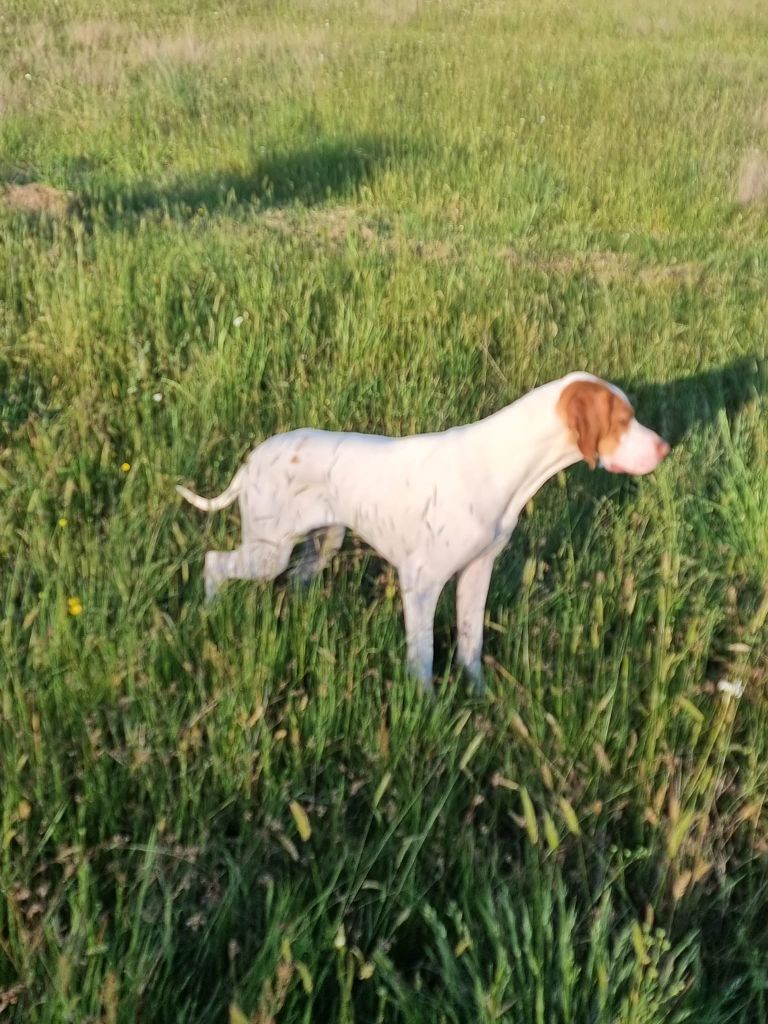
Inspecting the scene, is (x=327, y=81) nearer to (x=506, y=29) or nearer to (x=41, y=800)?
(x=506, y=29)

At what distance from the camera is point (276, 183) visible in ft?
23.2

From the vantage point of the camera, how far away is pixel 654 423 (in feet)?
12.6

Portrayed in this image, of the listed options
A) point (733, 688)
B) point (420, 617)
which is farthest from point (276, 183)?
point (733, 688)

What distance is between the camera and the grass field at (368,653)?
61.9 inches

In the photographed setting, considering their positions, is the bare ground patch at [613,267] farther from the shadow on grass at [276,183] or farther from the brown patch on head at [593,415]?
the brown patch on head at [593,415]

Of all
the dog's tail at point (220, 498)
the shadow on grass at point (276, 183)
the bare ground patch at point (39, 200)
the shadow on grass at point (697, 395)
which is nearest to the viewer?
the dog's tail at point (220, 498)

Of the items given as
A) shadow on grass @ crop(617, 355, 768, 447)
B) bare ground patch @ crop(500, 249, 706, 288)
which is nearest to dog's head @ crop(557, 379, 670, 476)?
shadow on grass @ crop(617, 355, 768, 447)

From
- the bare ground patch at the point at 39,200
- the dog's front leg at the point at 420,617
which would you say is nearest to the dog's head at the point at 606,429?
the dog's front leg at the point at 420,617

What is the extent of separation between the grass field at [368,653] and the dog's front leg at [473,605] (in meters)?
0.07

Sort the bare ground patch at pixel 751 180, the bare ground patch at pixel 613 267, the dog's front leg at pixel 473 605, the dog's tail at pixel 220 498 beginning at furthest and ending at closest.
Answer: the bare ground patch at pixel 751 180 → the bare ground patch at pixel 613 267 → the dog's tail at pixel 220 498 → the dog's front leg at pixel 473 605

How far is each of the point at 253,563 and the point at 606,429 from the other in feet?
3.02

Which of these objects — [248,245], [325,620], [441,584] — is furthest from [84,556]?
[248,245]

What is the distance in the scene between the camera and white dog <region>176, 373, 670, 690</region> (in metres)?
2.26

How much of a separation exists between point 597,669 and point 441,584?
1.33 ft
